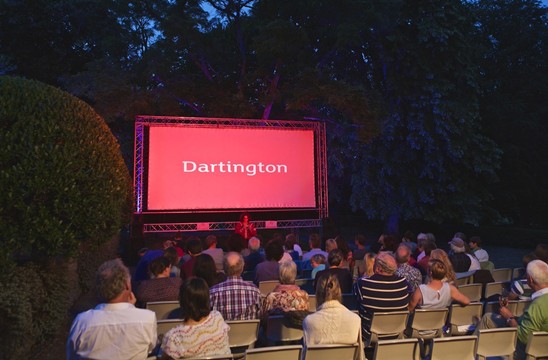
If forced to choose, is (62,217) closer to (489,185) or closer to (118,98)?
(118,98)

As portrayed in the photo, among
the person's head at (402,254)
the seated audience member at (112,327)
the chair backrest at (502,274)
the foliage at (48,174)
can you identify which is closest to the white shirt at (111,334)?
the seated audience member at (112,327)

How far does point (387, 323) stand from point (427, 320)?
1.27 ft

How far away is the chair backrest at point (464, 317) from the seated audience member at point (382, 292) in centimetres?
53

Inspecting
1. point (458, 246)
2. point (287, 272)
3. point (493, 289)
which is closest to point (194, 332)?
point (287, 272)

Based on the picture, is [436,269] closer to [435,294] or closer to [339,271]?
[435,294]

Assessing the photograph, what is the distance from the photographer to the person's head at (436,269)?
3.95m

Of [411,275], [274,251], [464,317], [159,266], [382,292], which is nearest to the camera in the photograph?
[382,292]

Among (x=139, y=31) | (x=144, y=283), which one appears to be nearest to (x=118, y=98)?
(x=139, y=31)

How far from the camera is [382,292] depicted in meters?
3.92

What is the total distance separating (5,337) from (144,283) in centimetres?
124

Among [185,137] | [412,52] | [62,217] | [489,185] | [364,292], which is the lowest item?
[364,292]

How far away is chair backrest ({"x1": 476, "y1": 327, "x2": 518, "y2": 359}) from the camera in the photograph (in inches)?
131

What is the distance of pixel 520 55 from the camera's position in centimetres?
1723

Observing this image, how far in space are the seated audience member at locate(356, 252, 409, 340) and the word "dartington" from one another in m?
8.09
